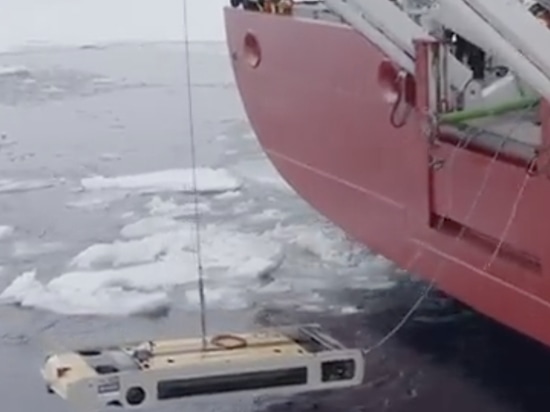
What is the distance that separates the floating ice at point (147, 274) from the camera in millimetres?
5121

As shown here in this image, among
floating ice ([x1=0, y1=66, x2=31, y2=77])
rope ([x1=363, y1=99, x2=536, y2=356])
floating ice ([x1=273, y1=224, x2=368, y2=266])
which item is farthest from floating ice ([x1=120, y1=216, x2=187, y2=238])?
floating ice ([x1=0, y1=66, x2=31, y2=77])

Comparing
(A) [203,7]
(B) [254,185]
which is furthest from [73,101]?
(A) [203,7]

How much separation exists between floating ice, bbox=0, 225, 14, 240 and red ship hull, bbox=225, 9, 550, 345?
122cm

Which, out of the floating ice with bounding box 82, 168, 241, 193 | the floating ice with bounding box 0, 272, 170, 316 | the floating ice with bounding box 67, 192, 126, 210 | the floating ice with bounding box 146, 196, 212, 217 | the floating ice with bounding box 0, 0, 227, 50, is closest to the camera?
the floating ice with bounding box 0, 272, 170, 316

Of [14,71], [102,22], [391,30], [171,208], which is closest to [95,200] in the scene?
[171,208]

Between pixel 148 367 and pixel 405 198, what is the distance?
1.32 m

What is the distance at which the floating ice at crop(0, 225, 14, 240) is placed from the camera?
626 centimetres

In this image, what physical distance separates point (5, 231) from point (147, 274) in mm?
1187

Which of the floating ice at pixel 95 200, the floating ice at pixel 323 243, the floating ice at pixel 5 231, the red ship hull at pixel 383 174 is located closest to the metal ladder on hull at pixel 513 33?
the red ship hull at pixel 383 174

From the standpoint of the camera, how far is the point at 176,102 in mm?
11070

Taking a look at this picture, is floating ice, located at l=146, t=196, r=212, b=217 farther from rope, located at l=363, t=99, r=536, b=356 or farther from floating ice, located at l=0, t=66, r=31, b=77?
floating ice, located at l=0, t=66, r=31, b=77

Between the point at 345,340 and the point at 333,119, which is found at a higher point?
the point at 333,119

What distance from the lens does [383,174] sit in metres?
4.70

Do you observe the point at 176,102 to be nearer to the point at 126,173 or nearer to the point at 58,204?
the point at 126,173
